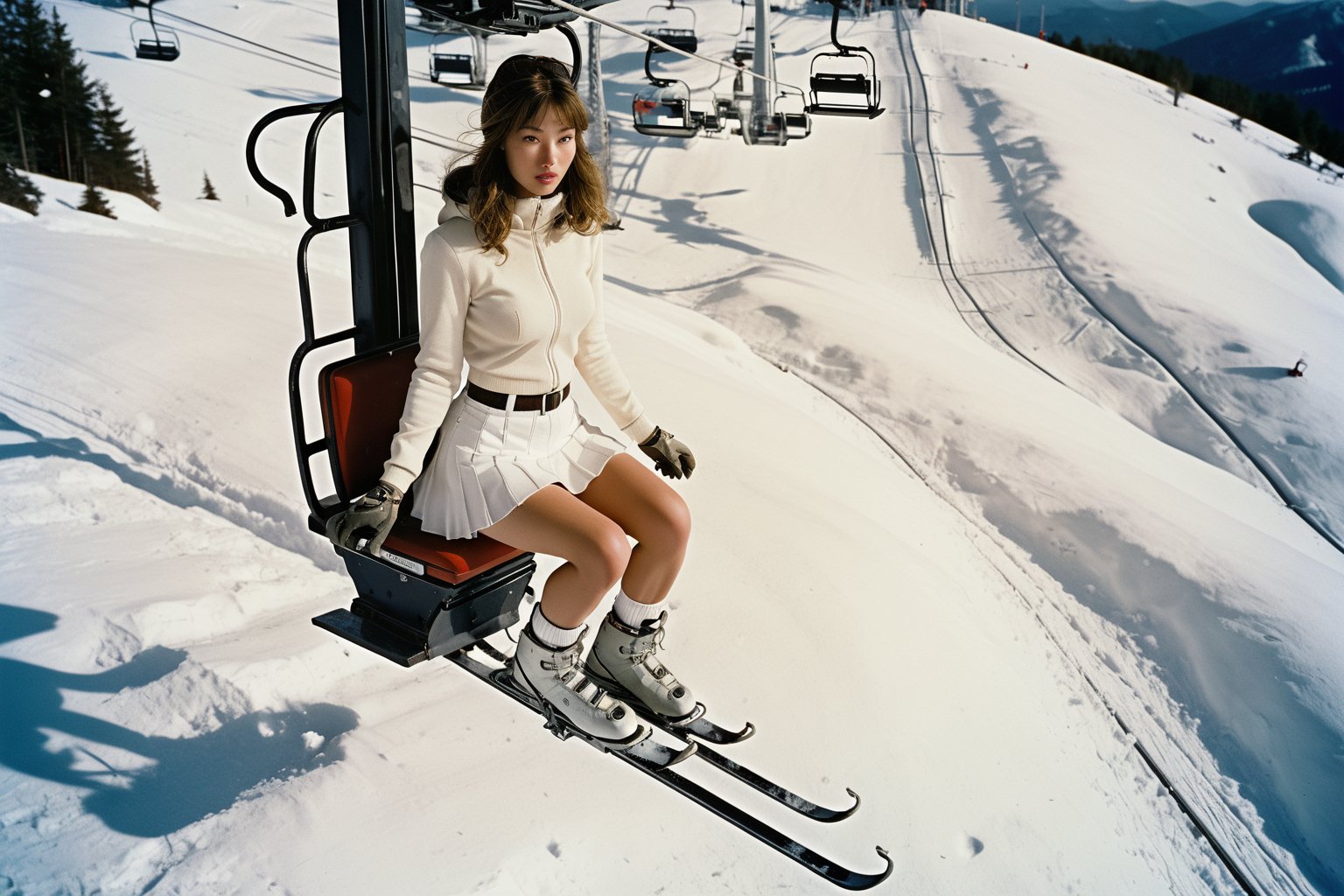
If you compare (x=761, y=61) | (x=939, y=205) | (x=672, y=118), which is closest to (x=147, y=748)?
(x=672, y=118)

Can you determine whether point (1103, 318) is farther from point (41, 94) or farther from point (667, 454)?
point (41, 94)

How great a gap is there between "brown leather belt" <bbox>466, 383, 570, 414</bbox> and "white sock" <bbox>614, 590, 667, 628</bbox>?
0.53 m

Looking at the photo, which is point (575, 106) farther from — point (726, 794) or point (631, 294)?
point (631, 294)

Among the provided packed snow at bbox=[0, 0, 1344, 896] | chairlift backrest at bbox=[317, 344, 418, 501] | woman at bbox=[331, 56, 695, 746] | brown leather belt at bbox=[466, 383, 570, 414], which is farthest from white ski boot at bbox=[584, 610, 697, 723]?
chairlift backrest at bbox=[317, 344, 418, 501]

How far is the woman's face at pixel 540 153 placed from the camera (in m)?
2.24

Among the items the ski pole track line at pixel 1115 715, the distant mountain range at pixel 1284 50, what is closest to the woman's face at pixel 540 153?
the ski pole track line at pixel 1115 715

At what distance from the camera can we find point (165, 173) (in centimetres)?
2239

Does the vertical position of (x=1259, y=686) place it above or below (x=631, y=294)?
below

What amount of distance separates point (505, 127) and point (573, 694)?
1.39 meters

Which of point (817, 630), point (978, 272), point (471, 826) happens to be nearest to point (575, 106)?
point (471, 826)

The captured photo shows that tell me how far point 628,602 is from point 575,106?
1242 mm

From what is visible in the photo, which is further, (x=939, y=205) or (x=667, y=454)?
(x=939, y=205)

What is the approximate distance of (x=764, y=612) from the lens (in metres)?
3.99

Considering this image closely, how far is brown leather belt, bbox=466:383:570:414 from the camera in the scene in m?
2.41
